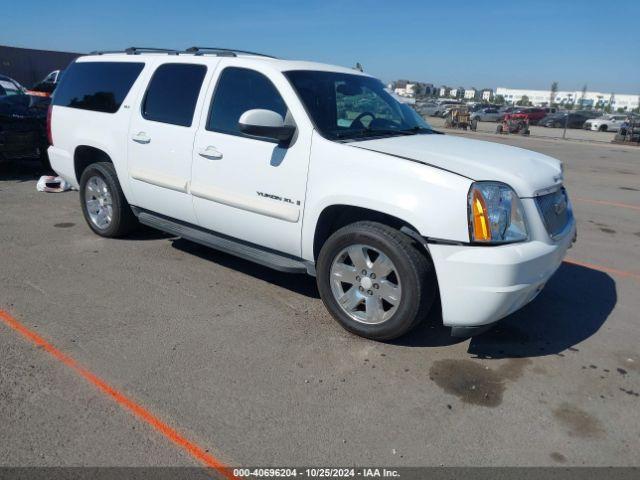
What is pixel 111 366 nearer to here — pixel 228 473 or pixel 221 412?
pixel 221 412

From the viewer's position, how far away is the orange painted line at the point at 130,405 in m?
2.49

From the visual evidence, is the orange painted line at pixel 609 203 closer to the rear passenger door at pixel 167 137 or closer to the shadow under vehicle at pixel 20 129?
the rear passenger door at pixel 167 137

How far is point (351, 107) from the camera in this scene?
4.38 metres

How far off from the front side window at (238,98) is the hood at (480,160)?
0.83 m

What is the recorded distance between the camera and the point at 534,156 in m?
4.07

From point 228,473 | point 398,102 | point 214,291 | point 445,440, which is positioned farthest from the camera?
point 398,102

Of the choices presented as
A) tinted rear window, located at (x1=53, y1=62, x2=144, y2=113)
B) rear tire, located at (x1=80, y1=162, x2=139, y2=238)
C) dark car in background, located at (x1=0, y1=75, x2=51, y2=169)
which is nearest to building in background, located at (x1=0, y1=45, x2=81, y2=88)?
dark car in background, located at (x1=0, y1=75, x2=51, y2=169)

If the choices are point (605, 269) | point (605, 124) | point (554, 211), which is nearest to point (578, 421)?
point (554, 211)

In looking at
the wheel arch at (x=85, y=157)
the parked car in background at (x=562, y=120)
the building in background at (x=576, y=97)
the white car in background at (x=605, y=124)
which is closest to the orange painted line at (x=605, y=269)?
the wheel arch at (x=85, y=157)

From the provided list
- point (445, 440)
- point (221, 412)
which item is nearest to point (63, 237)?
point (221, 412)

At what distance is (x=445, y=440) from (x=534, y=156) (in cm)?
240

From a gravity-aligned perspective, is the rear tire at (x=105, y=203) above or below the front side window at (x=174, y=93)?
below

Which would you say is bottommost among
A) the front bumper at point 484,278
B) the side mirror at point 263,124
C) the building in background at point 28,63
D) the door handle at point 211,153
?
the front bumper at point 484,278

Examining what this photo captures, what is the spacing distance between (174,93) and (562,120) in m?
42.8
